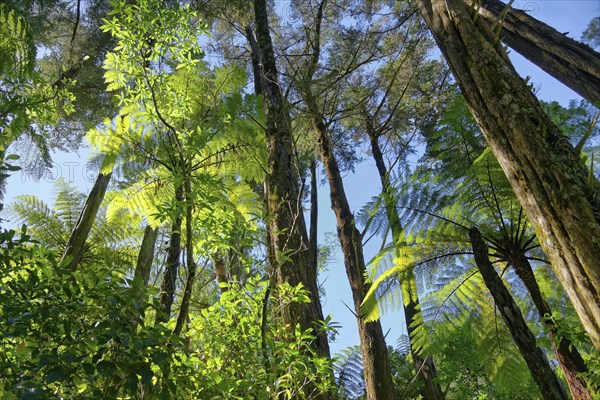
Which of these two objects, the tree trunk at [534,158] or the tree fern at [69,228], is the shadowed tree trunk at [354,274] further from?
the tree fern at [69,228]

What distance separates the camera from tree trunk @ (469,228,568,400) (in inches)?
85.3

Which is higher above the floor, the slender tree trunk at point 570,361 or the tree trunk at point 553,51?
the tree trunk at point 553,51

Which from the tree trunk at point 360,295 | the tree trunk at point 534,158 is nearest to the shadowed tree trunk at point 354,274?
the tree trunk at point 360,295

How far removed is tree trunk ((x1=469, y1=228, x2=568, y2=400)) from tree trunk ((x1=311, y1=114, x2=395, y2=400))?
0.95 metres

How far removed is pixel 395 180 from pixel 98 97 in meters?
5.69

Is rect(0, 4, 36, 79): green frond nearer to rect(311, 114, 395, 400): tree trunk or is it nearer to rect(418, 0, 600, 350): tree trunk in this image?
rect(311, 114, 395, 400): tree trunk

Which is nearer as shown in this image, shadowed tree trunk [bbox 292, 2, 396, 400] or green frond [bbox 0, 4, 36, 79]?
green frond [bbox 0, 4, 36, 79]

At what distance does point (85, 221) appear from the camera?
17.0ft

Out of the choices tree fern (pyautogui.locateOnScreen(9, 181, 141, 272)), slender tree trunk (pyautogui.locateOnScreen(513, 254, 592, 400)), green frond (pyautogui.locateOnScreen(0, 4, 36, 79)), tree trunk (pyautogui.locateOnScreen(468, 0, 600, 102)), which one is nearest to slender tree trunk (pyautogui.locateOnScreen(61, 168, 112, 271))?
tree fern (pyautogui.locateOnScreen(9, 181, 141, 272))

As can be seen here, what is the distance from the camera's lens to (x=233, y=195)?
4223mm

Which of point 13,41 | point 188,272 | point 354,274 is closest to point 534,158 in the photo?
point 188,272

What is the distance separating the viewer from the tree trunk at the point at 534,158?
171cm

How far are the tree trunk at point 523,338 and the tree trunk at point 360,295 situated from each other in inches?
37.2

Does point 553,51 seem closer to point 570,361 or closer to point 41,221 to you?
point 570,361
